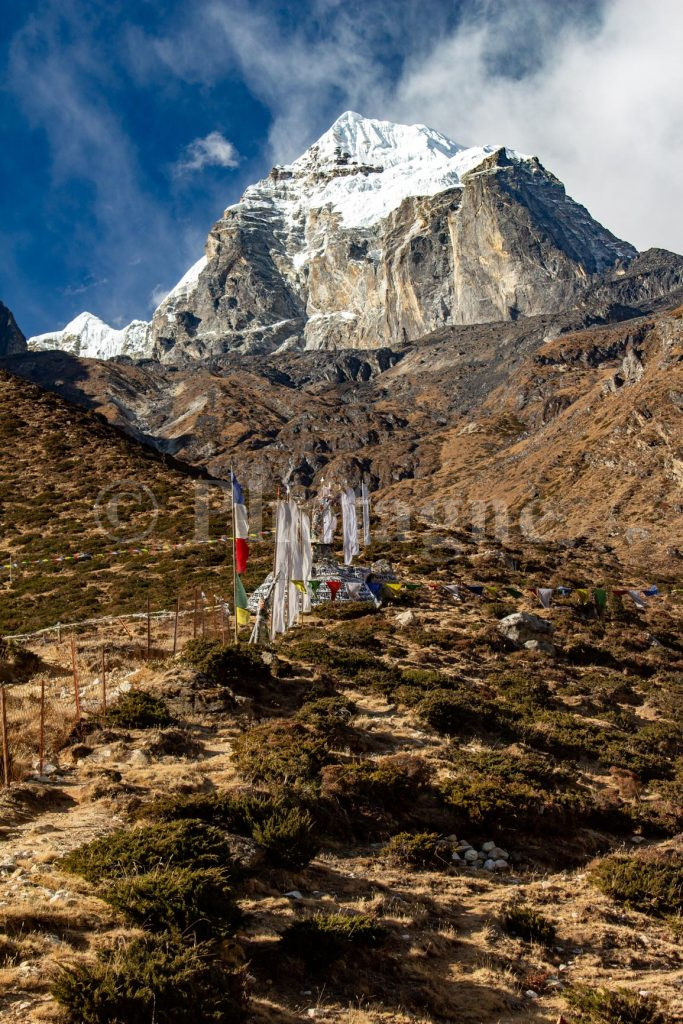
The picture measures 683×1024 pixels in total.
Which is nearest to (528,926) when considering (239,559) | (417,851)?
(417,851)

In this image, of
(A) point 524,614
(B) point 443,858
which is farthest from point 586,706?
(B) point 443,858

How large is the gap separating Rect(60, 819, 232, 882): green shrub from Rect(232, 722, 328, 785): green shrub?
3404 mm

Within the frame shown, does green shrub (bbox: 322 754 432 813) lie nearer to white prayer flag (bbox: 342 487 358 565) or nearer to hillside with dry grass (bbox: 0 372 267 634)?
hillside with dry grass (bbox: 0 372 267 634)

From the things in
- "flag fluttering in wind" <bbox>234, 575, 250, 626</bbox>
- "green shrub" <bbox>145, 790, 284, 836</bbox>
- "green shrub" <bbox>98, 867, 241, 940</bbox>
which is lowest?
"green shrub" <bbox>145, 790, 284, 836</bbox>

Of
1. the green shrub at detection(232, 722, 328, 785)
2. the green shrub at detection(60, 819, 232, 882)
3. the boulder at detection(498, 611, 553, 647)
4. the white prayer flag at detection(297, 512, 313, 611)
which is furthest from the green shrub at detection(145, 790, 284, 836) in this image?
the boulder at detection(498, 611, 553, 647)

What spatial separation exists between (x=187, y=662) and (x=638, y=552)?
55285 mm

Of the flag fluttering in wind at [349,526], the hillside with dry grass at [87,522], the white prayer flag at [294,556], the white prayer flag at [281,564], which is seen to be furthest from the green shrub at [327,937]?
the flag fluttering in wind at [349,526]

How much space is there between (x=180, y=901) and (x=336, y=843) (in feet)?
15.3

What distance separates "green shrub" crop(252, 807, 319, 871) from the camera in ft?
31.3

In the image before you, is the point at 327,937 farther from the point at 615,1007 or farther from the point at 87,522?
→ the point at 87,522

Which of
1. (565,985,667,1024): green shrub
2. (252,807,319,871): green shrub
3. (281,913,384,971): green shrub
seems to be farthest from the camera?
(252,807,319,871): green shrub

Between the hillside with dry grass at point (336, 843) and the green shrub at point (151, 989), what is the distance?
0.8 inches

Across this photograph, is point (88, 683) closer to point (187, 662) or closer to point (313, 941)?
point (187, 662)

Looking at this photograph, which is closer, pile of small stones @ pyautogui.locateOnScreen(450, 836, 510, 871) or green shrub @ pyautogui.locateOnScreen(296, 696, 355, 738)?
pile of small stones @ pyautogui.locateOnScreen(450, 836, 510, 871)
